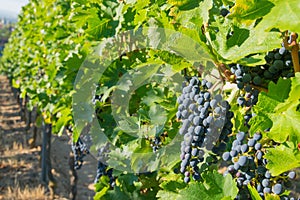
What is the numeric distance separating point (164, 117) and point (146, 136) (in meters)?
0.19

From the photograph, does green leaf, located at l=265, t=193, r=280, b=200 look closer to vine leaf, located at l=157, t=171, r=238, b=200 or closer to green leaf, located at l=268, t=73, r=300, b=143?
vine leaf, located at l=157, t=171, r=238, b=200

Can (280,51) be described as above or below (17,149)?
above

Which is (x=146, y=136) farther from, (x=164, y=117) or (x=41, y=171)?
(x=41, y=171)

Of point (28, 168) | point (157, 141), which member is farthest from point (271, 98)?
point (28, 168)

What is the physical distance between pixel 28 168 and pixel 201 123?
7343 millimetres

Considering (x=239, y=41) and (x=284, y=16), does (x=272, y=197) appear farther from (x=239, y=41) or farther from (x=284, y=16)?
(x=284, y=16)

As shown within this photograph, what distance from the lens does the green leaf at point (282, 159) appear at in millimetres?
1057

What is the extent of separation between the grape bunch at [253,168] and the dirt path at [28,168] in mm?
5562

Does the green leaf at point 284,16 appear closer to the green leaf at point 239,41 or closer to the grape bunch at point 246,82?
the green leaf at point 239,41

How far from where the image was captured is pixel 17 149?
926 centimetres

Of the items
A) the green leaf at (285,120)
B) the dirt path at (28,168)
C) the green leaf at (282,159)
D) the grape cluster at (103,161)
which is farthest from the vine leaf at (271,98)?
the dirt path at (28,168)

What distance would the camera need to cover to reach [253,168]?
1195mm

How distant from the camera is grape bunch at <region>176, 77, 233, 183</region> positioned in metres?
1.26

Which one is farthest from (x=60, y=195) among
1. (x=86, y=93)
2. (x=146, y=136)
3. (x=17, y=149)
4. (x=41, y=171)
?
(x=146, y=136)
